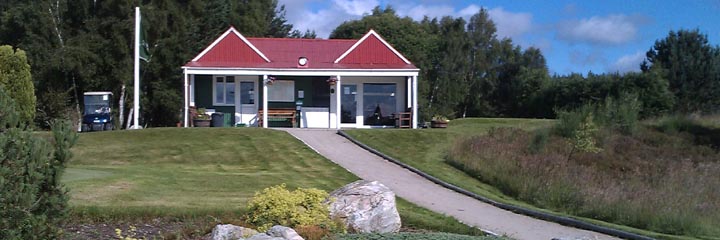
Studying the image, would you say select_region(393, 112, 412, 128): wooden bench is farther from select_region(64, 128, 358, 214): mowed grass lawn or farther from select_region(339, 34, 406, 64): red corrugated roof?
select_region(64, 128, 358, 214): mowed grass lawn

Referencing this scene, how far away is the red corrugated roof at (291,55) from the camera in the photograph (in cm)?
3366

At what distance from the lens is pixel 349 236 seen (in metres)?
8.26

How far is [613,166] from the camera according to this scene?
23203 mm

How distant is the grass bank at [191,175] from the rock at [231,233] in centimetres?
176

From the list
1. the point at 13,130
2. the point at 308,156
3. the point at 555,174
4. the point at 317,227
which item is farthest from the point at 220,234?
the point at 308,156

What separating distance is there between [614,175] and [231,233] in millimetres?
15113

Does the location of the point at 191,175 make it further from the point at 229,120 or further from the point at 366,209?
the point at 229,120

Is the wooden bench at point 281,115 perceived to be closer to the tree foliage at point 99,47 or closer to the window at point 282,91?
the window at point 282,91

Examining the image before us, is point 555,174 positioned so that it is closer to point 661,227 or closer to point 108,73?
point 661,227

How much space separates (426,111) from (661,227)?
140ft

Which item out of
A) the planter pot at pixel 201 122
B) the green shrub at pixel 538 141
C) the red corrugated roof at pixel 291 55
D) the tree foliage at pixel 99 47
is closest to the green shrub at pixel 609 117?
the green shrub at pixel 538 141

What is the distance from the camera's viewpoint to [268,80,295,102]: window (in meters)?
33.7

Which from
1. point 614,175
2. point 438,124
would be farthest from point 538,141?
point 438,124

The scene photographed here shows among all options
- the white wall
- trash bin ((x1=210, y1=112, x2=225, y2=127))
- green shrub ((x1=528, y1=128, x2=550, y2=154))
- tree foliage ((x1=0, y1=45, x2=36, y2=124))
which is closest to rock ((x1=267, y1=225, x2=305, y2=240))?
green shrub ((x1=528, y1=128, x2=550, y2=154))
